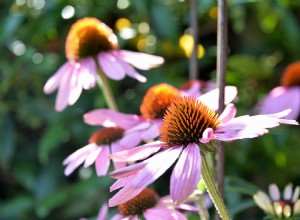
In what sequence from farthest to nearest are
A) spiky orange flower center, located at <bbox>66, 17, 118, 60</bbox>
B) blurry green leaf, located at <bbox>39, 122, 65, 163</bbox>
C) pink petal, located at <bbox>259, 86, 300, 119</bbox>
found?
blurry green leaf, located at <bbox>39, 122, 65, 163</bbox>, pink petal, located at <bbox>259, 86, 300, 119</bbox>, spiky orange flower center, located at <bbox>66, 17, 118, 60</bbox>

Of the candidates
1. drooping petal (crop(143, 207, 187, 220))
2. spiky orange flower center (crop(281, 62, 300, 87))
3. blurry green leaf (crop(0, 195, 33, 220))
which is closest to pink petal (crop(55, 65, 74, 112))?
drooping petal (crop(143, 207, 187, 220))

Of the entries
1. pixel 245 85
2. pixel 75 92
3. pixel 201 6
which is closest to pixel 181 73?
pixel 245 85

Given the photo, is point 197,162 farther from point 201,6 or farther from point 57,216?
point 57,216

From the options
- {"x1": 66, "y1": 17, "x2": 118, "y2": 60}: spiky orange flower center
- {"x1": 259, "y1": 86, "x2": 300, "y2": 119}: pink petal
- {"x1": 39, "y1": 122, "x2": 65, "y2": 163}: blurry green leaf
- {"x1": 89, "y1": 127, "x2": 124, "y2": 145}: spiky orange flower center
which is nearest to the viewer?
{"x1": 89, "y1": 127, "x2": 124, "y2": 145}: spiky orange flower center

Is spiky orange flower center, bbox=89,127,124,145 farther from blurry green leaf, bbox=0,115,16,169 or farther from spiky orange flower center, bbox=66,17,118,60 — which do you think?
blurry green leaf, bbox=0,115,16,169

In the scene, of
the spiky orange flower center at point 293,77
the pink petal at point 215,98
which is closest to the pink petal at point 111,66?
the pink petal at point 215,98

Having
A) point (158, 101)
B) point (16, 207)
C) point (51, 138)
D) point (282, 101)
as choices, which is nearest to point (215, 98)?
point (158, 101)
